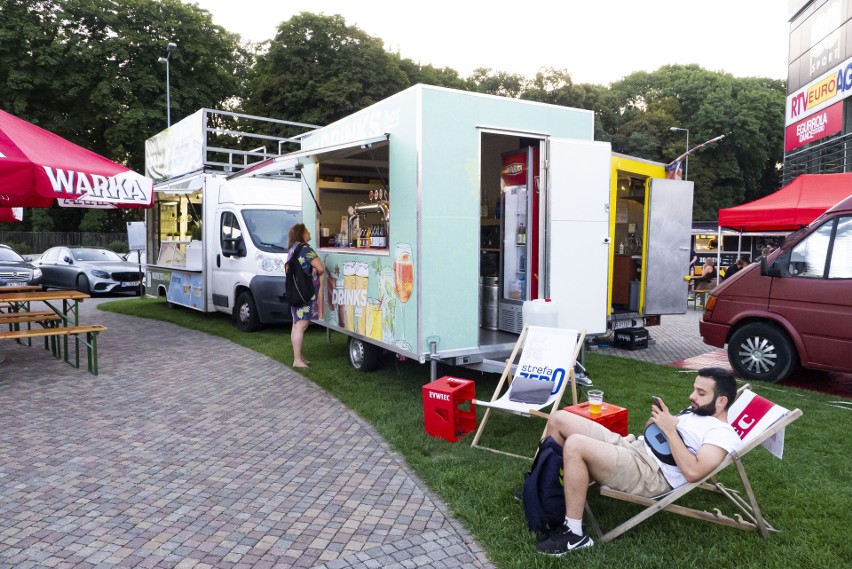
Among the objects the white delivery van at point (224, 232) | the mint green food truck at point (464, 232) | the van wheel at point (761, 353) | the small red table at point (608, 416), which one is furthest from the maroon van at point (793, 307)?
the white delivery van at point (224, 232)

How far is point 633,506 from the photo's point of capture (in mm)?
3674

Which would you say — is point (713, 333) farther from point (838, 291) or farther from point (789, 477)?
point (789, 477)

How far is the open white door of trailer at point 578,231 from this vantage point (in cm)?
608

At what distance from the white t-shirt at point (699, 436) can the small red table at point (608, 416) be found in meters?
0.74

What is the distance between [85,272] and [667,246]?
1464 cm

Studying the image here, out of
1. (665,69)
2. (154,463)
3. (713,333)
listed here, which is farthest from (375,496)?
(665,69)

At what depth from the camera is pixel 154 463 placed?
4.45 metres

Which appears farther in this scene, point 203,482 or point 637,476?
point 203,482

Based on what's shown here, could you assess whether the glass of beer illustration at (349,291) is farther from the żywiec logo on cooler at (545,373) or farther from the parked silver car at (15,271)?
the parked silver car at (15,271)

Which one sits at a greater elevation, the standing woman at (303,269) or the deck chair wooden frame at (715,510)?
the standing woman at (303,269)

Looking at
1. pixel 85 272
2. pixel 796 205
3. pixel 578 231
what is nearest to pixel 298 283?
pixel 578 231

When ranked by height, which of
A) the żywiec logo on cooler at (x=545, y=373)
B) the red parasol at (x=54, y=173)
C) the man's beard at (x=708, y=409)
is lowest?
Answer: the żywiec logo on cooler at (x=545, y=373)

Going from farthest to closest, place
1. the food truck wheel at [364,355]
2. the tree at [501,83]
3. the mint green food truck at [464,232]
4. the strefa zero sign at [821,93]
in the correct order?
the tree at [501,83], the strefa zero sign at [821,93], the food truck wheel at [364,355], the mint green food truck at [464,232]

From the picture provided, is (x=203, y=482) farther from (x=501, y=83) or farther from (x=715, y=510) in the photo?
(x=501, y=83)
